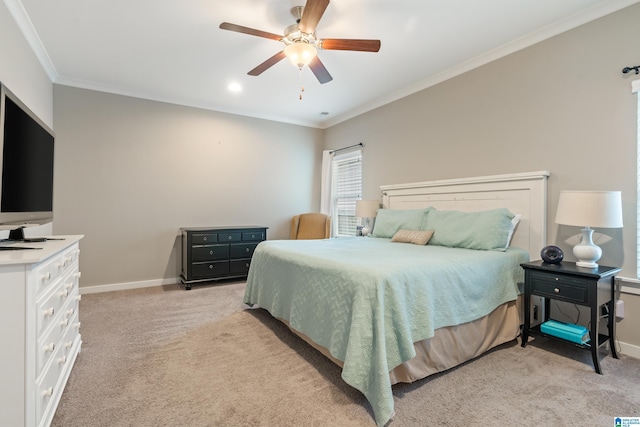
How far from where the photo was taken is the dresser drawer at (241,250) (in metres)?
4.36

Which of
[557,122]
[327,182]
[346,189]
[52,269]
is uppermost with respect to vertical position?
[557,122]

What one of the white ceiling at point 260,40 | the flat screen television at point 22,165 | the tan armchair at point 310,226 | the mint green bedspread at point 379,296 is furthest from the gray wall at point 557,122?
the flat screen television at point 22,165

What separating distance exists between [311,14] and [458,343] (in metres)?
2.43

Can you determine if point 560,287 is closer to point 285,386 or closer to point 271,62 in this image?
point 285,386

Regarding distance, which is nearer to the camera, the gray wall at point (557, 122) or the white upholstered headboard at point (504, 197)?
the gray wall at point (557, 122)

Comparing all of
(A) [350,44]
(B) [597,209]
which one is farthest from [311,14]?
(B) [597,209]

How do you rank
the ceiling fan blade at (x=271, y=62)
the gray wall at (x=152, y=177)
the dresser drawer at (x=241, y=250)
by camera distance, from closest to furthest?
the ceiling fan blade at (x=271, y=62), the gray wall at (x=152, y=177), the dresser drawer at (x=241, y=250)

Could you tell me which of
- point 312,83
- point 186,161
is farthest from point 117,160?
point 312,83

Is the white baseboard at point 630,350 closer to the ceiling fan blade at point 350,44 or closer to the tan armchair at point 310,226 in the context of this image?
the ceiling fan blade at point 350,44

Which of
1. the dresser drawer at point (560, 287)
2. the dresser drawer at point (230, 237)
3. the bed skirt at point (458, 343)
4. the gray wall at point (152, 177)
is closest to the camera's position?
the bed skirt at point (458, 343)

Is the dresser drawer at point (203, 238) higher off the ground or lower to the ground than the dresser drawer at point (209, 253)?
higher

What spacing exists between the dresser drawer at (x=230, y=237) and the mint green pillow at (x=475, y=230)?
105 inches

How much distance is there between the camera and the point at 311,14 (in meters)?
2.04

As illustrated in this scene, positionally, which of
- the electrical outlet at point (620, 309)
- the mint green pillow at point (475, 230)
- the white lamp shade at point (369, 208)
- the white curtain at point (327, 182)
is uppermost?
the white curtain at point (327, 182)
